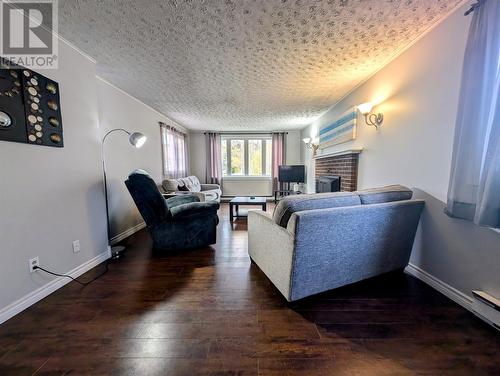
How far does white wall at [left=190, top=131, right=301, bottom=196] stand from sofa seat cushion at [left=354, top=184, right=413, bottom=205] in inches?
175

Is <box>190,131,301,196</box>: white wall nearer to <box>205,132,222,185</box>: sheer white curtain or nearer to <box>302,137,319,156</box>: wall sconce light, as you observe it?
<box>205,132,222,185</box>: sheer white curtain

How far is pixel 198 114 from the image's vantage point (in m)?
4.30

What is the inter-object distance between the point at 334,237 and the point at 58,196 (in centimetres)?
239

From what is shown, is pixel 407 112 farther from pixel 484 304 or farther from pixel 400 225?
pixel 484 304

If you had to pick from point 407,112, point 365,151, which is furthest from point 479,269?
point 365,151

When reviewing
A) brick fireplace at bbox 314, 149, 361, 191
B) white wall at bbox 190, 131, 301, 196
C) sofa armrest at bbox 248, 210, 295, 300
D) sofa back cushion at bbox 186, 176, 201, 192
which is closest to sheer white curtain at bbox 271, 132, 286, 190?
white wall at bbox 190, 131, 301, 196

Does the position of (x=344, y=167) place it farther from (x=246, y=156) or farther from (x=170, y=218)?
(x=246, y=156)

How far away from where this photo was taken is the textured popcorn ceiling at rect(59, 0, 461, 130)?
148cm

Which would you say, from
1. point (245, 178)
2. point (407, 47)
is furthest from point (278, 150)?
point (407, 47)

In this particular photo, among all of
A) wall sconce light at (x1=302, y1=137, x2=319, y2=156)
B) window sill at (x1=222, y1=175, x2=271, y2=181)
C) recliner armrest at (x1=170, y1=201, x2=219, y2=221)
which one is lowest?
recliner armrest at (x1=170, y1=201, x2=219, y2=221)

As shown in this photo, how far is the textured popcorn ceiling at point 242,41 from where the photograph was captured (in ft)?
4.86

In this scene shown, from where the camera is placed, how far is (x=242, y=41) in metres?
1.87

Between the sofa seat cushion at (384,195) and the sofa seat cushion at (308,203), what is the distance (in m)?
0.10

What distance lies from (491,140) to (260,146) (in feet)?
17.7
